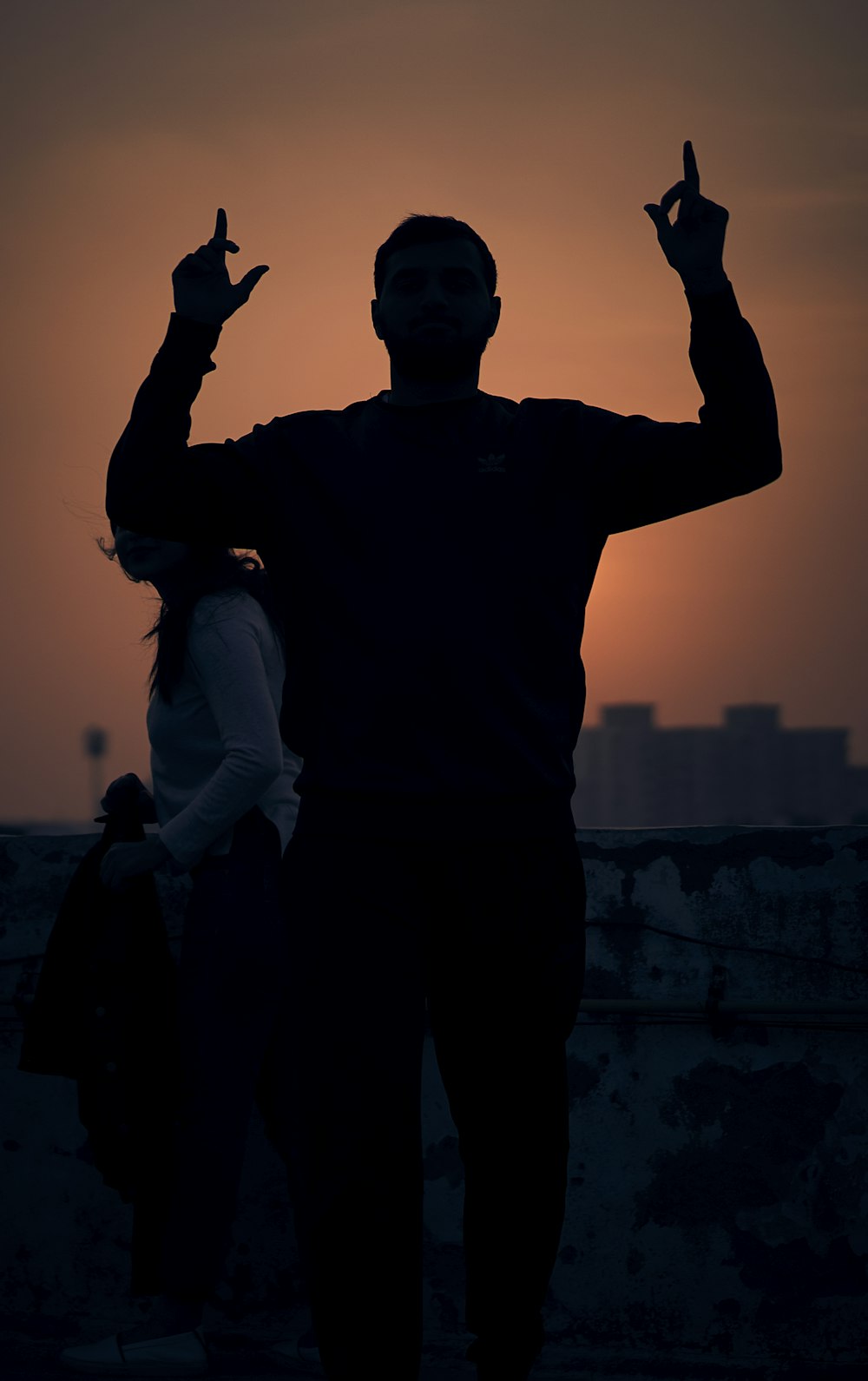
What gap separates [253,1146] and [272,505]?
2048 millimetres

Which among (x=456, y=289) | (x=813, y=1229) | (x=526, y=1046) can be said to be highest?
(x=456, y=289)

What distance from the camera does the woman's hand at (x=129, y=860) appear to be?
3.22m

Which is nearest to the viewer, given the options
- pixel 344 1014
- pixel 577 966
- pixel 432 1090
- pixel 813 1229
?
pixel 344 1014

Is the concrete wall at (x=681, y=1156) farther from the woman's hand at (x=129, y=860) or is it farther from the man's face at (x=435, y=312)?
the man's face at (x=435, y=312)

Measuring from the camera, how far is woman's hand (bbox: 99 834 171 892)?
3221mm

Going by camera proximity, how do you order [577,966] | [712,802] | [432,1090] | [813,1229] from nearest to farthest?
[577,966], [813,1229], [432,1090], [712,802]

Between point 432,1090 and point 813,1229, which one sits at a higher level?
point 432,1090

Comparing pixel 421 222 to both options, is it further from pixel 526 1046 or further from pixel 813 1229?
pixel 813 1229

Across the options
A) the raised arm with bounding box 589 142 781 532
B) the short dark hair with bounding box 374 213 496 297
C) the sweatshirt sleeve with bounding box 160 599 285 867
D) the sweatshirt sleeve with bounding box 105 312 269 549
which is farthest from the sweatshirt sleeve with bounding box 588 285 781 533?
the sweatshirt sleeve with bounding box 160 599 285 867

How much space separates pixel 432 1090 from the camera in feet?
11.9

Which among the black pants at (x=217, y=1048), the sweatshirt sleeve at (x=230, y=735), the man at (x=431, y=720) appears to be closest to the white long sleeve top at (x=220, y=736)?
the sweatshirt sleeve at (x=230, y=735)

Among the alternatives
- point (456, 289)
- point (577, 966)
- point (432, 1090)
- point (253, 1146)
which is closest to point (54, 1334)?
point (253, 1146)

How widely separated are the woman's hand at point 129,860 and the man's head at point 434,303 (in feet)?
4.45

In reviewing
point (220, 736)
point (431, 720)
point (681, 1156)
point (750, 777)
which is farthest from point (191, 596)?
point (750, 777)
